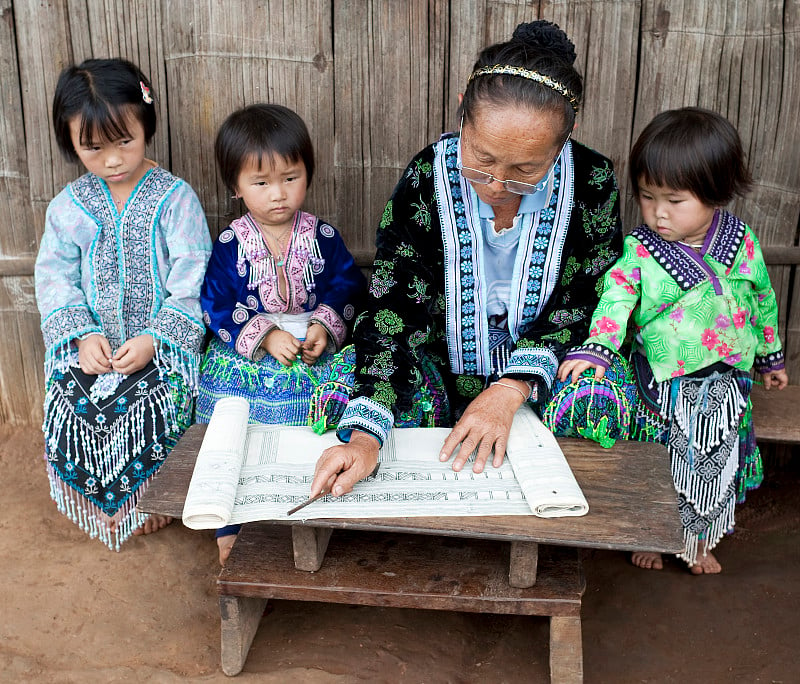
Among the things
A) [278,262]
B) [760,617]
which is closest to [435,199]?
[278,262]

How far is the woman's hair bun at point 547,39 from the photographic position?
206 centimetres

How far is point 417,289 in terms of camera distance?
7.83 feet

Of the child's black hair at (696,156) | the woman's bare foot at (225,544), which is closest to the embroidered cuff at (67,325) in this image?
the woman's bare foot at (225,544)

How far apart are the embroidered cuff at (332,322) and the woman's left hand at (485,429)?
0.68m

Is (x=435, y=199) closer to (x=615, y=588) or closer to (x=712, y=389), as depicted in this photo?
(x=712, y=389)

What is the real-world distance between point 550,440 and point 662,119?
107 cm

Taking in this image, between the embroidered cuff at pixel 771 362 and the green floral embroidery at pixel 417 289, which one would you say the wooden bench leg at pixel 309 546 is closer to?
the green floral embroidery at pixel 417 289

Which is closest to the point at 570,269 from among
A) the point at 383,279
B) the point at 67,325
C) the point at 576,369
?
the point at 576,369

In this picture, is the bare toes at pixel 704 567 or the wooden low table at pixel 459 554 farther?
the bare toes at pixel 704 567

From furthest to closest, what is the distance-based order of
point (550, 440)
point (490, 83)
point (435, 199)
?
1. point (435, 199)
2. point (550, 440)
3. point (490, 83)

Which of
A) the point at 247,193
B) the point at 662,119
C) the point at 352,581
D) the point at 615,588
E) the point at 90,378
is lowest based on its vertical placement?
the point at 615,588

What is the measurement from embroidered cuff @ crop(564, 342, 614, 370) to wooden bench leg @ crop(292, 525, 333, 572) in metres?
0.89

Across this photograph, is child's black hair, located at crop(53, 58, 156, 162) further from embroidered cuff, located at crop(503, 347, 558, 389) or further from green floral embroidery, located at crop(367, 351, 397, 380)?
embroidered cuff, located at crop(503, 347, 558, 389)

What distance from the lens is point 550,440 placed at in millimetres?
2146
